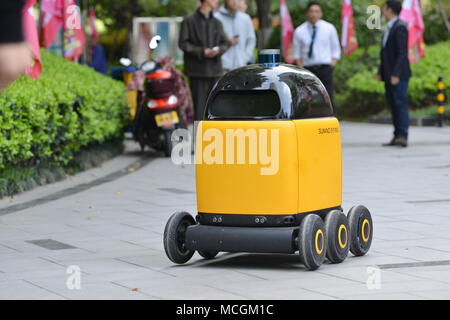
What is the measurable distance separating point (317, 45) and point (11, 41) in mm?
11950

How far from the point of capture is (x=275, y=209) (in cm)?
623

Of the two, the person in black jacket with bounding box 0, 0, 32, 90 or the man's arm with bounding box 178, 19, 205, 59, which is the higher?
the person in black jacket with bounding box 0, 0, 32, 90

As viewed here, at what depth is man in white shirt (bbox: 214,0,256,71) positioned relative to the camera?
48.0 feet

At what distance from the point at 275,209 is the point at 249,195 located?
7.2 inches

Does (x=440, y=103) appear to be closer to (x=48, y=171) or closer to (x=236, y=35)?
(x=236, y=35)

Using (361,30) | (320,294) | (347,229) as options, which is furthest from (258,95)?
(361,30)

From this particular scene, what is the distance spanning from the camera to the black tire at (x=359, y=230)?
6633 mm

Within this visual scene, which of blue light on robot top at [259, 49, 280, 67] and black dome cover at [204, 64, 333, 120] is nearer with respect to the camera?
black dome cover at [204, 64, 333, 120]

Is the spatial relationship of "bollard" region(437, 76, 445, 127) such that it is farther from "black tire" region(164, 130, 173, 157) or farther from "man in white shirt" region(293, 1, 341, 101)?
"black tire" region(164, 130, 173, 157)

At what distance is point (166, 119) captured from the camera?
14016mm

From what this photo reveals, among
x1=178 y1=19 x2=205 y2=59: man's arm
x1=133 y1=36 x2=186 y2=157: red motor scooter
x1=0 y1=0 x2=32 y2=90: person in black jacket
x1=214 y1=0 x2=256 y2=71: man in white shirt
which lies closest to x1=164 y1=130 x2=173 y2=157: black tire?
x1=133 y1=36 x2=186 y2=157: red motor scooter

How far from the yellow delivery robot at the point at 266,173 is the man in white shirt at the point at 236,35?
8.06 m

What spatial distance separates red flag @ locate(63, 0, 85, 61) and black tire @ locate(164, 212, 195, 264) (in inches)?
455
